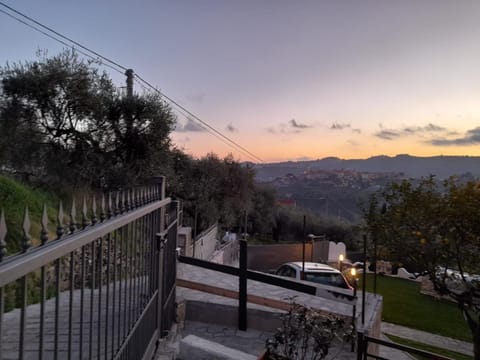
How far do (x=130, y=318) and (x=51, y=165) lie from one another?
7316mm

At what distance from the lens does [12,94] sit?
8.42 m

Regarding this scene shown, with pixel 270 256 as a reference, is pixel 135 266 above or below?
above

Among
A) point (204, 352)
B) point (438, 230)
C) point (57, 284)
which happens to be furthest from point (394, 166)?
point (57, 284)

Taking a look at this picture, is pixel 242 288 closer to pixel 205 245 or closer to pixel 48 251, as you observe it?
pixel 48 251

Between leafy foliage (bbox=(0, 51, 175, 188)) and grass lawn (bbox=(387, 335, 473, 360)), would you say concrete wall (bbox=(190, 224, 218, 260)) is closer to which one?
leafy foliage (bbox=(0, 51, 175, 188))

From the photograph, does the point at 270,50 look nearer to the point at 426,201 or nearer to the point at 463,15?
the point at 463,15

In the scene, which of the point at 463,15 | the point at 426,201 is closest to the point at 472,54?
the point at 463,15

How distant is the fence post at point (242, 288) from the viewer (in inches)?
193

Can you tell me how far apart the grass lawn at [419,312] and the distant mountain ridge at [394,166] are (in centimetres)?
482

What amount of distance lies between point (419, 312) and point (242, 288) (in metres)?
10.7

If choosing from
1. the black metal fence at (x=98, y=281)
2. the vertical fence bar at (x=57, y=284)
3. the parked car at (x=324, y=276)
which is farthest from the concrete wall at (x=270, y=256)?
the vertical fence bar at (x=57, y=284)

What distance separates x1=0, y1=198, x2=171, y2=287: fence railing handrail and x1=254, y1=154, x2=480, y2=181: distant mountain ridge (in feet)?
23.5

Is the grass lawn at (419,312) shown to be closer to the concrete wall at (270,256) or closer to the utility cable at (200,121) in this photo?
the concrete wall at (270,256)

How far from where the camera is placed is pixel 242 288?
501 centimetres
